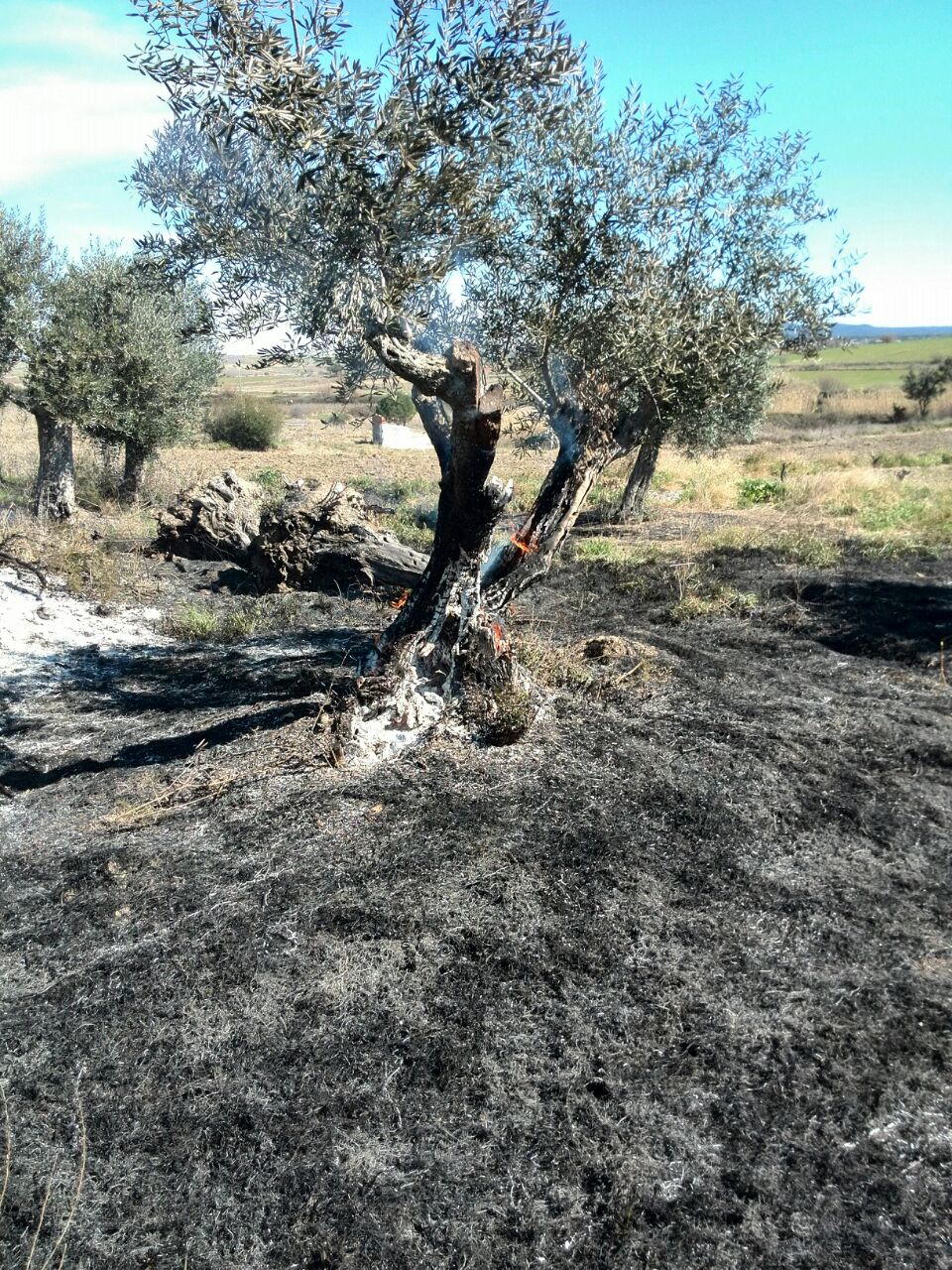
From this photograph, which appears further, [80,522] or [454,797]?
[80,522]

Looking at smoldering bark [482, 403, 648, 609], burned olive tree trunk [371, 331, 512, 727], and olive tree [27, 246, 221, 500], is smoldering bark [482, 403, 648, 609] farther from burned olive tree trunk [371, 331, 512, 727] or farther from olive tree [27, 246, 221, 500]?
olive tree [27, 246, 221, 500]

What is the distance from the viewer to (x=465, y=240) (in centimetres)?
577

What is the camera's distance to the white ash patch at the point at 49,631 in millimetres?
8430

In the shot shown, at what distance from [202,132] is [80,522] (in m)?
10.3

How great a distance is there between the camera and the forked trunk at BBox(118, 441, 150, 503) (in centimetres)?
1548

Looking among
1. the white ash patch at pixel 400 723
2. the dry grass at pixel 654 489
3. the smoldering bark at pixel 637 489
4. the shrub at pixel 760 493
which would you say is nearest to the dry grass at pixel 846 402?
the dry grass at pixel 654 489

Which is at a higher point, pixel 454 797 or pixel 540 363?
pixel 540 363

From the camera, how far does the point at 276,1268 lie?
2.78m

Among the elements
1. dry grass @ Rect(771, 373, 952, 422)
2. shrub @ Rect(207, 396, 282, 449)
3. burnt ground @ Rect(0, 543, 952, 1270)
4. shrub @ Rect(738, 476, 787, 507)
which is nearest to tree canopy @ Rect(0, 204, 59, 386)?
burnt ground @ Rect(0, 543, 952, 1270)

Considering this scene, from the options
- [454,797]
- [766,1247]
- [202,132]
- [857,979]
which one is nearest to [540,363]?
[202,132]

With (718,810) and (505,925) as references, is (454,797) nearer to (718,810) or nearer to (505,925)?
(505,925)

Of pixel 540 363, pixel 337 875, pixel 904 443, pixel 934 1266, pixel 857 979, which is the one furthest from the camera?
pixel 904 443

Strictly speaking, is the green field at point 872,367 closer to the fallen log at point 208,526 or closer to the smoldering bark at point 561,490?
the fallen log at point 208,526

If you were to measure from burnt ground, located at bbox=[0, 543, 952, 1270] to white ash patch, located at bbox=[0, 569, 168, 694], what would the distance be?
1.51m
